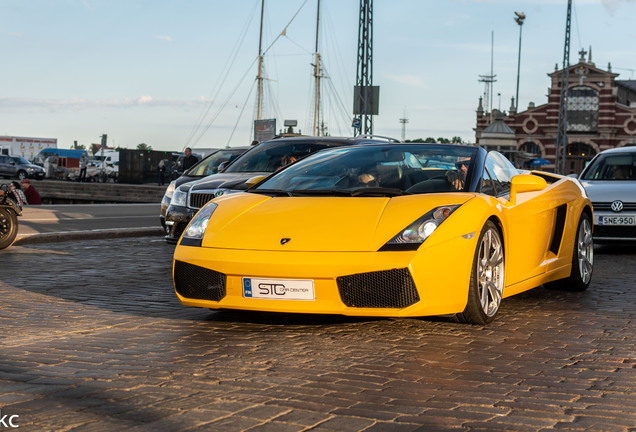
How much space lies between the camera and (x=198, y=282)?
19.0 feet

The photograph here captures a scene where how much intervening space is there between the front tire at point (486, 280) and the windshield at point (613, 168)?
8.02 metres

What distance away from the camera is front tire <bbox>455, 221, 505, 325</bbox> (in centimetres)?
586

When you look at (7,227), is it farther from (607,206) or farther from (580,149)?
(580,149)

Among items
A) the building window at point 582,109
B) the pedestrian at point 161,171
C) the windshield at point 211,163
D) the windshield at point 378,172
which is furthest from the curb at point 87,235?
the building window at point 582,109

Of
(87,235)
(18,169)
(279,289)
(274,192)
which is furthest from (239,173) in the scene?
(18,169)

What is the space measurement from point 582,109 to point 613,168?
80292mm

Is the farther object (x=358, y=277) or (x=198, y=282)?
(x=198, y=282)

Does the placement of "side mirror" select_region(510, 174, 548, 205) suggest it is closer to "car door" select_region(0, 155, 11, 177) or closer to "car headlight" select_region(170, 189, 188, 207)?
"car headlight" select_region(170, 189, 188, 207)

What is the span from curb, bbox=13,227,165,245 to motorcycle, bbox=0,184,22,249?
812 mm

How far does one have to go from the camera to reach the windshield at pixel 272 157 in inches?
484

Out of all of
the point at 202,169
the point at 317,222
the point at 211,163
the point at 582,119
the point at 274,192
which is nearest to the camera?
the point at 317,222

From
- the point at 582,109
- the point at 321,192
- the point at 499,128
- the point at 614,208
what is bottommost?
the point at 614,208

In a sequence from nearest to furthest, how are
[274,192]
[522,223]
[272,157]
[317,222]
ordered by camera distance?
[317,222] → [274,192] → [522,223] → [272,157]

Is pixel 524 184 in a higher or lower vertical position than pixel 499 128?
lower
